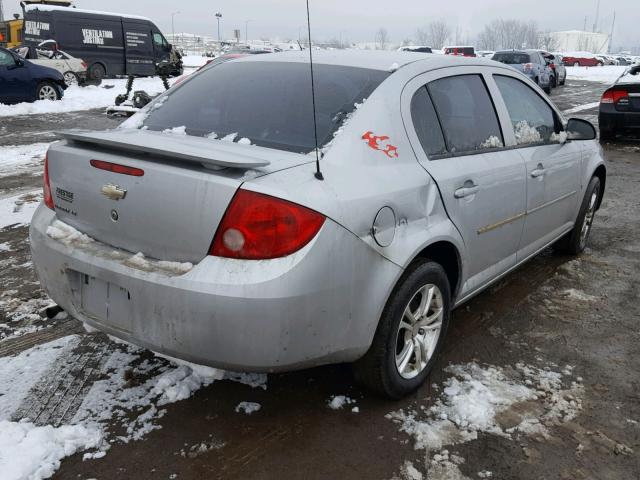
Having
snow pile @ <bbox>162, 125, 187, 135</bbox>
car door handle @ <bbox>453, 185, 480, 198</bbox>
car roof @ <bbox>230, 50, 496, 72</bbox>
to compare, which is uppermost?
car roof @ <bbox>230, 50, 496, 72</bbox>

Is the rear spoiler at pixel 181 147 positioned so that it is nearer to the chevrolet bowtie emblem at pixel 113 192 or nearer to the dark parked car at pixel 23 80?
the chevrolet bowtie emblem at pixel 113 192

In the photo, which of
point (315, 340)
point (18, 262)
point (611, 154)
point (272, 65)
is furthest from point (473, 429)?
point (611, 154)

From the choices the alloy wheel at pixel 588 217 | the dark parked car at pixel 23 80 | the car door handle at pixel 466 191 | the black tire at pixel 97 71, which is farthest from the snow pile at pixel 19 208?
the black tire at pixel 97 71

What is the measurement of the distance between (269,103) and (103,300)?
48.9 inches

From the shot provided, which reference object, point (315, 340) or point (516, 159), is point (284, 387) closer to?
point (315, 340)

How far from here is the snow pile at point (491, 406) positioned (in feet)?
8.50

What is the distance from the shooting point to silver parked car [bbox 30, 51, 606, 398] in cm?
217

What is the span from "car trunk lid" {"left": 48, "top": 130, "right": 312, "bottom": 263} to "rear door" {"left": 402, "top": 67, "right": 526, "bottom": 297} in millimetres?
796

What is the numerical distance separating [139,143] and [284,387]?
138 centimetres

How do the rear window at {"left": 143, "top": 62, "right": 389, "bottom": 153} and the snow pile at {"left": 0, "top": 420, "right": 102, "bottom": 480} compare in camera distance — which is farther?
the rear window at {"left": 143, "top": 62, "right": 389, "bottom": 153}

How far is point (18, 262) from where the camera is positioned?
14.6 ft

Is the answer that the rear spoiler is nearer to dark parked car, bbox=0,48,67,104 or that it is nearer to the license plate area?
the license plate area

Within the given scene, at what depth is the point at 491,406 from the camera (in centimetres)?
277

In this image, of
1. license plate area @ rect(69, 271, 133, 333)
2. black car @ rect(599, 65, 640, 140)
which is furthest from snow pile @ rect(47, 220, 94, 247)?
black car @ rect(599, 65, 640, 140)
